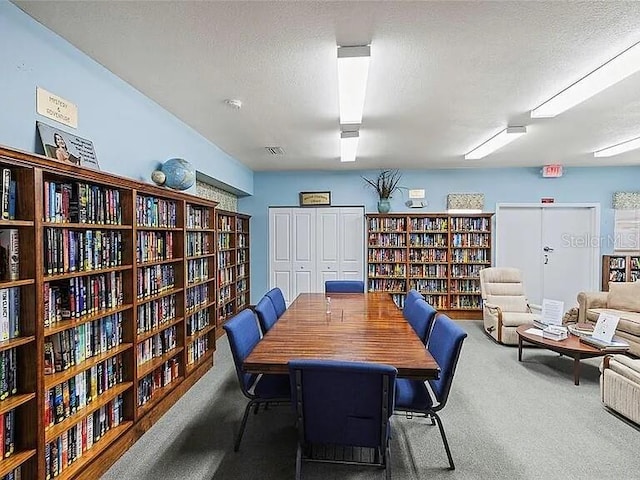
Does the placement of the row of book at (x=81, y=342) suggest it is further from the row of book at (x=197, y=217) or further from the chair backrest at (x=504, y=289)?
the chair backrest at (x=504, y=289)

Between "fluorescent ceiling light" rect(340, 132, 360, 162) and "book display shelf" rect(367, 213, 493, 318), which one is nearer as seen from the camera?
"fluorescent ceiling light" rect(340, 132, 360, 162)

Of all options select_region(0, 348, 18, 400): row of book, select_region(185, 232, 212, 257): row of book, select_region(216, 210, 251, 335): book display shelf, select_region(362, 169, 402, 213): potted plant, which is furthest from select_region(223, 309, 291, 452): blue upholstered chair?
select_region(362, 169, 402, 213): potted plant

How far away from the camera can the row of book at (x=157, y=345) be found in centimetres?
283

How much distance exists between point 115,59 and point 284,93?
1223 mm

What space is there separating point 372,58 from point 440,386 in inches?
83.5

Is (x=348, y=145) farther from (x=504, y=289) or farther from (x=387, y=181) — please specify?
(x=504, y=289)

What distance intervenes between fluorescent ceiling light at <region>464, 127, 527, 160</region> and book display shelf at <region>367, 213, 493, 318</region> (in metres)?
1.34

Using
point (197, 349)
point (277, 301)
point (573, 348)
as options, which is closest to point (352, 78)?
point (277, 301)

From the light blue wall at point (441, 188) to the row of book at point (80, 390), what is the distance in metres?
4.61

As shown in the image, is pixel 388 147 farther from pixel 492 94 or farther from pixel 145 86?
pixel 145 86

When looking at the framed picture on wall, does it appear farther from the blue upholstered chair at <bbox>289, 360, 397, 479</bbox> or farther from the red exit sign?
the red exit sign

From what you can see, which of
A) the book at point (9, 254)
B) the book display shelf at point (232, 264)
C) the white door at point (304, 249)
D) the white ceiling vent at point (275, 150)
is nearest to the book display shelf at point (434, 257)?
the white door at point (304, 249)

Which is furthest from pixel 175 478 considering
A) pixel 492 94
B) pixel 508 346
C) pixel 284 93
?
pixel 508 346

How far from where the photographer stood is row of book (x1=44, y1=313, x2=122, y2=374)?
200 centimetres
